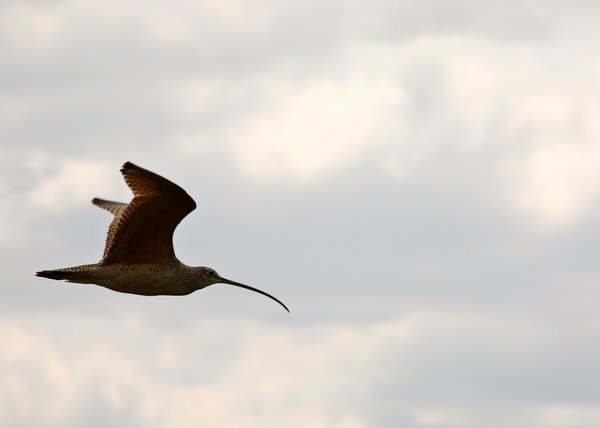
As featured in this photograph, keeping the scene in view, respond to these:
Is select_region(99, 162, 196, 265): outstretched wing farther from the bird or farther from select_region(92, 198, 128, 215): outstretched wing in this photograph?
select_region(92, 198, 128, 215): outstretched wing

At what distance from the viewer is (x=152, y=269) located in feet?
146

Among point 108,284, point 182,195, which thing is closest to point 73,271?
point 108,284

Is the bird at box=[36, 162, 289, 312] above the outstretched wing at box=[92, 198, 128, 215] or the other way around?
the other way around

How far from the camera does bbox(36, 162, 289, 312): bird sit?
41.8 m

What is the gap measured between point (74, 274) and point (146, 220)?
2.50 m

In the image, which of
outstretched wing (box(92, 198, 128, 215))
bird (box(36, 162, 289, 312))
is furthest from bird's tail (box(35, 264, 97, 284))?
outstretched wing (box(92, 198, 128, 215))

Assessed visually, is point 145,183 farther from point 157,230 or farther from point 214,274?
point 214,274

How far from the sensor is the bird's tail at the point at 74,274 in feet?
142

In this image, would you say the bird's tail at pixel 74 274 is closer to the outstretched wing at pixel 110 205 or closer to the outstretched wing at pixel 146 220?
the outstretched wing at pixel 146 220

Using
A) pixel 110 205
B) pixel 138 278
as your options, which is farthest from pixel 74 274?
pixel 110 205

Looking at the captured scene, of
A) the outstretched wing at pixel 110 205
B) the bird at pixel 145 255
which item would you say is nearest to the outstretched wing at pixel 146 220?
the bird at pixel 145 255

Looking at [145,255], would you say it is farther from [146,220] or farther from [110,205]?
[110,205]

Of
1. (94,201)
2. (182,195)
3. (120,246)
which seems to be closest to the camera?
(182,195)

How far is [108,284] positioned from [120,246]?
4.01ft
